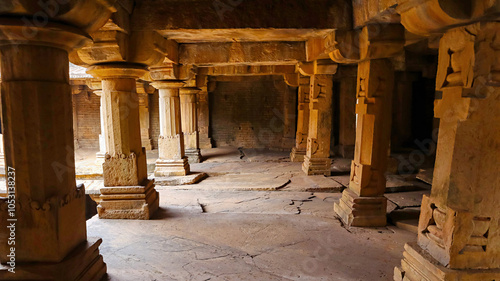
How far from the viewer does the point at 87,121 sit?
46.7 ft

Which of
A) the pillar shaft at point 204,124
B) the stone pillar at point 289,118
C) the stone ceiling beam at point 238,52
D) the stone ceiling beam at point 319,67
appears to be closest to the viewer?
the stone ceiling beam at point 238,52

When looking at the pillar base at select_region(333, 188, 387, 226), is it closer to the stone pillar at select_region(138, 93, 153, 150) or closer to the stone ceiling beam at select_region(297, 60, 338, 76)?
the stone ceiling beam at select_region(297, 60, 338, 76)

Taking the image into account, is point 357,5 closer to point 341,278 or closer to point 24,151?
point 341,278

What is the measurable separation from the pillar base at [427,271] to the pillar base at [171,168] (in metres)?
5.58

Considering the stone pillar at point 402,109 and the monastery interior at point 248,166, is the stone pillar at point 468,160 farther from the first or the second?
the stone pillar at point 402,109

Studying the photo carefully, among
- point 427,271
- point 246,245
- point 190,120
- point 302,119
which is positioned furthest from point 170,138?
point 427,271

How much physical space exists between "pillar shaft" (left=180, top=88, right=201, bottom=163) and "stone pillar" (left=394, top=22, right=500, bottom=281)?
808cm

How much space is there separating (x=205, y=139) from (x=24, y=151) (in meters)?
11.1

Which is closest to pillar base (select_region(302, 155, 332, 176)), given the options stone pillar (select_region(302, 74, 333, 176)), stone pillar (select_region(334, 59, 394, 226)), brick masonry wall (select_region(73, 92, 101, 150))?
stone pillar (select_region(302, 74, 333, 176))

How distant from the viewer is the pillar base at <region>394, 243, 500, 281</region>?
2035 millimetres

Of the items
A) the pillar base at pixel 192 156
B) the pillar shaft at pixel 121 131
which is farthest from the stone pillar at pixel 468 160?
the pillar base at pixel 192 156

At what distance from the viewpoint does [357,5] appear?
3.63 meters

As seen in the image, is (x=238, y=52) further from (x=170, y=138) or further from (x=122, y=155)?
(x=122, y=155)

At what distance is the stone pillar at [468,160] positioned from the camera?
1903 millimetres
